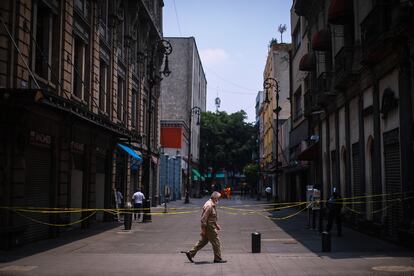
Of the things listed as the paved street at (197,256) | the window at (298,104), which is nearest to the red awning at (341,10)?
the paved street at (197,256)

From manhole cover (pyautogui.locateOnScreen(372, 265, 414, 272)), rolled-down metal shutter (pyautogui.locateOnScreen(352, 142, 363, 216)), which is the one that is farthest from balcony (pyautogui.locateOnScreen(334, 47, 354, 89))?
manhole cover (pyautogui.locateOnScreen(372, 265, 414, 272))

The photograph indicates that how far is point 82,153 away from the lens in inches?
868

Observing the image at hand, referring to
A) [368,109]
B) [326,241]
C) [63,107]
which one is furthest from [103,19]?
[326,241]

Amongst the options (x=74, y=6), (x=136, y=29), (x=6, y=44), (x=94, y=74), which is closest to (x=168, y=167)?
(x=136, y=29)

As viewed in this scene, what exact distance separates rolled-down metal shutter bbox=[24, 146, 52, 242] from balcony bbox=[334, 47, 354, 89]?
1184 centimetres

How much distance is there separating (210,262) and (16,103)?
6387 mm

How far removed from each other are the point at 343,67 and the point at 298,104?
18.2 meters

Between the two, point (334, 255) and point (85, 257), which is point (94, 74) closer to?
point (85, 257)

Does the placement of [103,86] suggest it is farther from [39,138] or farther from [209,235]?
[209,235]

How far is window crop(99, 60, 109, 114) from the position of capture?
85.4ft

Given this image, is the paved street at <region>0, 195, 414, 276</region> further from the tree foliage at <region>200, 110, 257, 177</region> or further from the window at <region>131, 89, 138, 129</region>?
the tree foliage at <region>200, 110, 257, 177</region>

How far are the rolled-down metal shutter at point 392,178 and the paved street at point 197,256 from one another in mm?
789

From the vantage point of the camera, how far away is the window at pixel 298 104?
39.7 m

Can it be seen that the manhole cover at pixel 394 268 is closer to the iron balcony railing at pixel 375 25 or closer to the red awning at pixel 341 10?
the iron balcony railing at pixel 375 25
